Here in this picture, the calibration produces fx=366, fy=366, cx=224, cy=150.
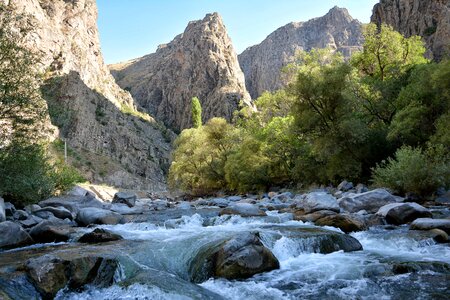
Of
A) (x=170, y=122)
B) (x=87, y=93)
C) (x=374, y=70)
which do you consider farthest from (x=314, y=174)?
(x=170, y=122)

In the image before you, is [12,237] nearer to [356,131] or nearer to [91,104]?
[356,131]

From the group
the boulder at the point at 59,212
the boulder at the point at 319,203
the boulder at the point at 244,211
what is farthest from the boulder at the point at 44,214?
the boulder at the point at 319,203

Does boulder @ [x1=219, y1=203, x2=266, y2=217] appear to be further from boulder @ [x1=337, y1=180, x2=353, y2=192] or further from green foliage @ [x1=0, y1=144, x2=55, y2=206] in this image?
green foliage @ [x1=0, y1=144, x2=55, y2=206]

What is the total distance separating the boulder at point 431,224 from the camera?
36.4 ft

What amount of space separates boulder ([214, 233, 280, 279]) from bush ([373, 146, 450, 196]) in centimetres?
1083

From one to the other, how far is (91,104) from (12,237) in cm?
7116

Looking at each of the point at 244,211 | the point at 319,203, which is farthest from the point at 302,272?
the point at 244,211

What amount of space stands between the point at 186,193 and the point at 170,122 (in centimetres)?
8681

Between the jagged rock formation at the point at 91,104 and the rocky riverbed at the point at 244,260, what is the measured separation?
52966 millimetres

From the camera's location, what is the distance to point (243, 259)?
8570 millimetres

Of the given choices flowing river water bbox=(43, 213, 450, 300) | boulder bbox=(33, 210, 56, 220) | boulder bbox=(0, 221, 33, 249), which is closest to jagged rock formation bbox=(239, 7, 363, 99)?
boulder bbox=(33, 210, 56, 220)

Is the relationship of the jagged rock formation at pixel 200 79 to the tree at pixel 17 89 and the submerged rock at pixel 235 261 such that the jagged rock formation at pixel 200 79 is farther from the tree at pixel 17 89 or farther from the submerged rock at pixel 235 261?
the submerged rock at pixel 235 261

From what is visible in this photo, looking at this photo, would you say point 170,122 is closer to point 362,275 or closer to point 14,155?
point 14,155

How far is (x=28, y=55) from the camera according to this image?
1551cm
